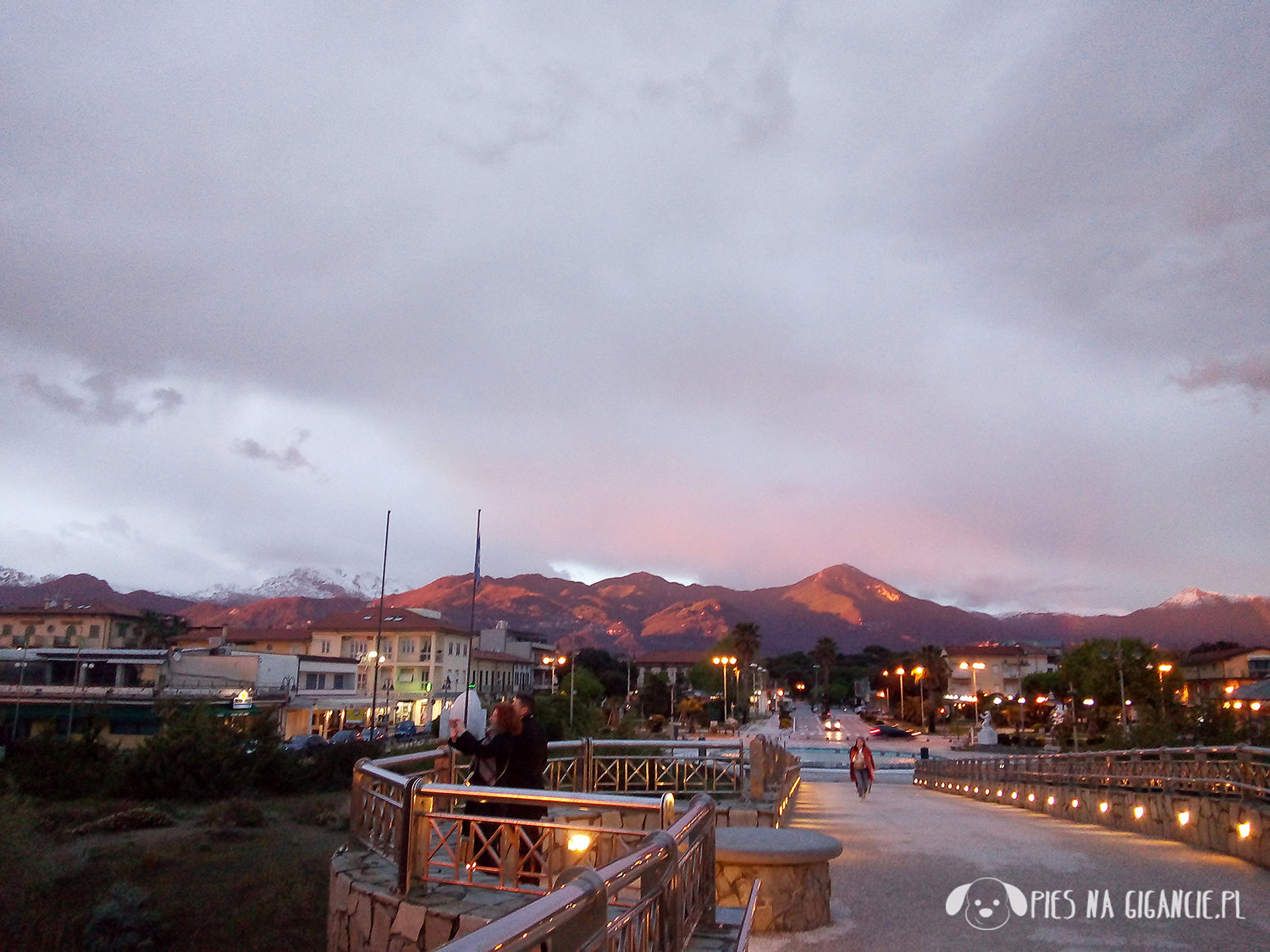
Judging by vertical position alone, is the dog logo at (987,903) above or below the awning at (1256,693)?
below

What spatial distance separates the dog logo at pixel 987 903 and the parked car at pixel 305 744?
30960 mm

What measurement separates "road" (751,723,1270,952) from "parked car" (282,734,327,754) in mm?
27376

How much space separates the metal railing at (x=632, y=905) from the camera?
2035 mm

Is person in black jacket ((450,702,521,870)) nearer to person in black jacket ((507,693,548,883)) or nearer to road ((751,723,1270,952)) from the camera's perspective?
person in black jacket ((507,693,548,883))

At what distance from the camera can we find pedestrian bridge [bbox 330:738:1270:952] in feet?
11.6

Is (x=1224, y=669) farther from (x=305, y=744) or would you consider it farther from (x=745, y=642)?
(x=305, y=744)

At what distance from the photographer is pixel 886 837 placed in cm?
1133

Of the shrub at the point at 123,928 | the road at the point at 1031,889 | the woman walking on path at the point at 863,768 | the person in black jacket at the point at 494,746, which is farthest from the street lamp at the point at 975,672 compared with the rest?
the person in black jacket at the point at 494,746

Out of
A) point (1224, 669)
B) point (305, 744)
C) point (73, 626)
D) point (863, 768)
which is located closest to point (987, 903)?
point (863, 768)

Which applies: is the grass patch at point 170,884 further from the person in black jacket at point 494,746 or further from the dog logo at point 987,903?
the dog logo at point 987,903

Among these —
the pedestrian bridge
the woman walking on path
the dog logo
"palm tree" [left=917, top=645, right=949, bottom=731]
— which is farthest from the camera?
"palm tree" [left=917, top=645, right=949, bottom=731]

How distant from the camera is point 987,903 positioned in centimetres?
734

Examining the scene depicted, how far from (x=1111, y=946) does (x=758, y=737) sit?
7.21 meters

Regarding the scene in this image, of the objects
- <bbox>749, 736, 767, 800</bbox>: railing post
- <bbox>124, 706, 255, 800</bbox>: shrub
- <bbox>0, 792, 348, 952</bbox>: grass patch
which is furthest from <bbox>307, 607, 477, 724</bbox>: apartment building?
<bbox>749, 736, 767, 800</bbox>: railing post
